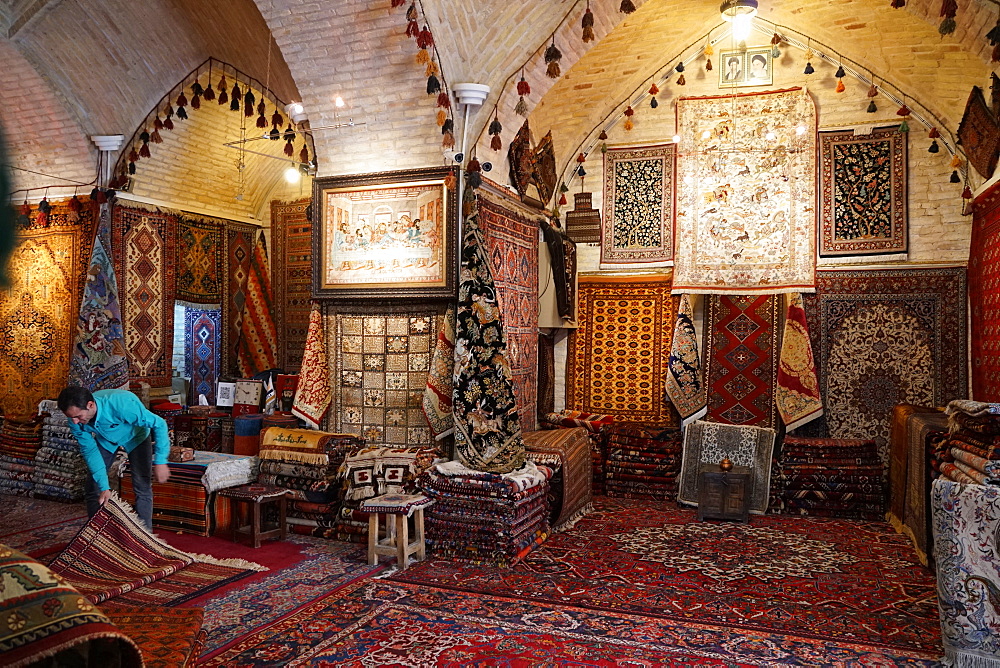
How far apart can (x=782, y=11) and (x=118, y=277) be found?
8.05m

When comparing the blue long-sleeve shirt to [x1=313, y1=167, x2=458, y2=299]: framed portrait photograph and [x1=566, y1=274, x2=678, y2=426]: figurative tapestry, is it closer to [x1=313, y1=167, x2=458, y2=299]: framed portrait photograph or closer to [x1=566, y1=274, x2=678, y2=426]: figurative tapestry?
[x1=313, y1=167, x2=458, y2=299]: framed portrait photograph

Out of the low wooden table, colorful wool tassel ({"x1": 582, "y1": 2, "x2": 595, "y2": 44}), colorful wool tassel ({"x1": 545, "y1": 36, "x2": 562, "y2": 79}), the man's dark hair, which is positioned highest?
colorful wool tassel ({"x1": 582, "y1": 2, "x2": 595, "y2": 44})

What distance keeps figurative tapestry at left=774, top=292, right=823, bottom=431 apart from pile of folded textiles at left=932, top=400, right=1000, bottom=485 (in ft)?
8.29

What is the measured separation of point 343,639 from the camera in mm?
4082

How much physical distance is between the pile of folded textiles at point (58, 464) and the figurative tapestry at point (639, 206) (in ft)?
19.9

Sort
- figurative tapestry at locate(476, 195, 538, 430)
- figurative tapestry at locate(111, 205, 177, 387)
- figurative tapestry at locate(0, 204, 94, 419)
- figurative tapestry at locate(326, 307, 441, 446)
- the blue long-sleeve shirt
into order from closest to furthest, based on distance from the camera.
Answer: the blue long-sleeve shirt < figurative tapestry at locate(326, 307, 441, 446) < figurative tapestry at locate(476, 195, 538, 430) < figurative tapestry at locate(111, 205, 177, 387) < figurative tapestry at locate(0, 204, 94, 419)

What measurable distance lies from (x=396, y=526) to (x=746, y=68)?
20.4 feet

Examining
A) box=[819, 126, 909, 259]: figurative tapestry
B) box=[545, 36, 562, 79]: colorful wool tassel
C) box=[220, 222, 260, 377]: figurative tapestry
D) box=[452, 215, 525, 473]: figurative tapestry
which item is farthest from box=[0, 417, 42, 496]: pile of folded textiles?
box=[819, 126, 909, 259]: figurative tapestry

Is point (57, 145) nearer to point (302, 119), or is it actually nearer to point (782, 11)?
point (302, 119)

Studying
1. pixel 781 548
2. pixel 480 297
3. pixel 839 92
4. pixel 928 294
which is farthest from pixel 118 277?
pixel 928 294

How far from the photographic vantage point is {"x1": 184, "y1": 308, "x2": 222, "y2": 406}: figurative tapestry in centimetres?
1004

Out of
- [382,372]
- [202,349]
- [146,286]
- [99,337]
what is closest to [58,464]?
[99,337]

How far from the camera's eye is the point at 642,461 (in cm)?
796

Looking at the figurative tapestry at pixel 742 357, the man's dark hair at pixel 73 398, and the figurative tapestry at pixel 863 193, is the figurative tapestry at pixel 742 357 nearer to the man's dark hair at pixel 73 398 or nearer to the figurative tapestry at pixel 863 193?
the figurative tapestry at pixel 863 193
